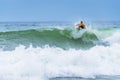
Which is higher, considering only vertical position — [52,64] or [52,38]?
[52,38]

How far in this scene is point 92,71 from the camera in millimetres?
9898

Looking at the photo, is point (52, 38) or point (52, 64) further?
point (52, 38)

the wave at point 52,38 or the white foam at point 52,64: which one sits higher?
the wave at point 52,38

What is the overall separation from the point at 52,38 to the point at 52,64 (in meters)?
8.43

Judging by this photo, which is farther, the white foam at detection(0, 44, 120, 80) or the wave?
the wave

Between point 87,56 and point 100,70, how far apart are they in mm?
1284

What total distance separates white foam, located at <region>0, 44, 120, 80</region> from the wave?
5120 mm

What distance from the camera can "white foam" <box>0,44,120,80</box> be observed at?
8.91 meters

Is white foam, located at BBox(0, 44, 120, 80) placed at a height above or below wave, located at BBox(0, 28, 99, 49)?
below

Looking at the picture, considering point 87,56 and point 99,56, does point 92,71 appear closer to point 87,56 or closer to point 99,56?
point 87,56

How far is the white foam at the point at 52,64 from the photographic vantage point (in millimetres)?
8906

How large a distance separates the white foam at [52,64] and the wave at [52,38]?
5120mm

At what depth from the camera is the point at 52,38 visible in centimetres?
1855

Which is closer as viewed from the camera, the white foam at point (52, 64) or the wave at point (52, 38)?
the white foam at point (52, 64)
